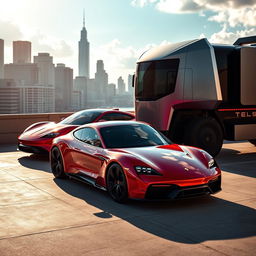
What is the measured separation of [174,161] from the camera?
295 inches

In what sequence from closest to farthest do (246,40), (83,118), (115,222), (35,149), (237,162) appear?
(115,222) < (237,162) < (35,149) < (83,118) < (246,40)

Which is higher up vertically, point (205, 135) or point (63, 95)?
point (63, 95)

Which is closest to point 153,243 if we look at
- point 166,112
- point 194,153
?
point 194,153

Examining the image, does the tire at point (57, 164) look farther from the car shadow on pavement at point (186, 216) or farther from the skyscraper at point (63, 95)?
the skyscraper at point (63, 95)

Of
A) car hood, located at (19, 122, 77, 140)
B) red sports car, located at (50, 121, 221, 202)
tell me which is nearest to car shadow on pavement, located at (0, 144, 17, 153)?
car hood, located at (19, 122, 77, 140)

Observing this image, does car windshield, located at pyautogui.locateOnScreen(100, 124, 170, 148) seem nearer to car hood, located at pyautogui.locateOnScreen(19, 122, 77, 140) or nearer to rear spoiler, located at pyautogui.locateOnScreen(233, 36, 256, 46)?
car hood, located at pyautogui.locateOnScreen(19, 122, 77, 140)

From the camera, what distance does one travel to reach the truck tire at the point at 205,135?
43.0 ft

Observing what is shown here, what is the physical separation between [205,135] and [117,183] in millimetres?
6154

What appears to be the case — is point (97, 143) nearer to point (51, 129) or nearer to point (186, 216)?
point (186, 216)

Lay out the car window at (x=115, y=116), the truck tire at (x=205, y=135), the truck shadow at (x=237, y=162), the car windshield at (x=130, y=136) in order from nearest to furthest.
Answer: the car windshield at (x=130, y=136)
the truck shadow at (x=237, y=162)
the truck tire at (x=205, y=135)
the car window at (x=115, y=116)

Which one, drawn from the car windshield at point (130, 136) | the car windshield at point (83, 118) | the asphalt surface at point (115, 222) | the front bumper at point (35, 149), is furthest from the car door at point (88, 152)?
the car windshield at point (83, 118)

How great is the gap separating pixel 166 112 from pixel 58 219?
7397 mm

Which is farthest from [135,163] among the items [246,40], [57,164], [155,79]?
[246,40]

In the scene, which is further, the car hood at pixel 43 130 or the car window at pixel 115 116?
the car window at pixel 115 116
